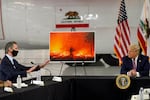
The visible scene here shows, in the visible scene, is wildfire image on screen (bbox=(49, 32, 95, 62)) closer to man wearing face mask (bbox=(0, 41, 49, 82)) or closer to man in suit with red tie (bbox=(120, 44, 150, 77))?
man wearing face mask (bbox=(0, 41, 49, 82))

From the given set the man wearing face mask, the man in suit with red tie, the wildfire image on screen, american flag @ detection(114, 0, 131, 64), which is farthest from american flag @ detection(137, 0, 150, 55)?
the man wearing face mask

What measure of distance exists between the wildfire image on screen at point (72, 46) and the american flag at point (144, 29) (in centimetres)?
118

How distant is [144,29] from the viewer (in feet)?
26.9

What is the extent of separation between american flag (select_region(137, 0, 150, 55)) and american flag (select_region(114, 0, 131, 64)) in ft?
0.94

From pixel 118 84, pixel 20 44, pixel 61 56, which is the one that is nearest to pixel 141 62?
pixel 118 84

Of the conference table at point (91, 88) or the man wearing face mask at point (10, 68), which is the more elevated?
the man wearing face mask at point (10, 68)

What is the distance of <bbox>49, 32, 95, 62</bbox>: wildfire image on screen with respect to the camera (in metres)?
7.78

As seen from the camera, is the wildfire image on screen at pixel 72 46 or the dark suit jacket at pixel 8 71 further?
the wildfire image on screen at pixel 72 46

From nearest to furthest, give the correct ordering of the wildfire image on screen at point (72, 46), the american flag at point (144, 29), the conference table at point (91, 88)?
the conference table at point (91, 88)
the wildfire image on screen at point (72, 46)
the american flag at point (144, 29)

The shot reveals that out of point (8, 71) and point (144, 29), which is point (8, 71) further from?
point (144, 29)

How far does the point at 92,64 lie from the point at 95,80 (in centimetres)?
268

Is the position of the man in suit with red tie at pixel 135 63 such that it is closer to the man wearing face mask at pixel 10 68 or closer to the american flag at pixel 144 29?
the man wearing face mask at pixel 10 68

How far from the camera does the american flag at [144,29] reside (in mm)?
8156

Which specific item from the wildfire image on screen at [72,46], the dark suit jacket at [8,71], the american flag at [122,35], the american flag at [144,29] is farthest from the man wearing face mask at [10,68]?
the american flag at [144,29]
